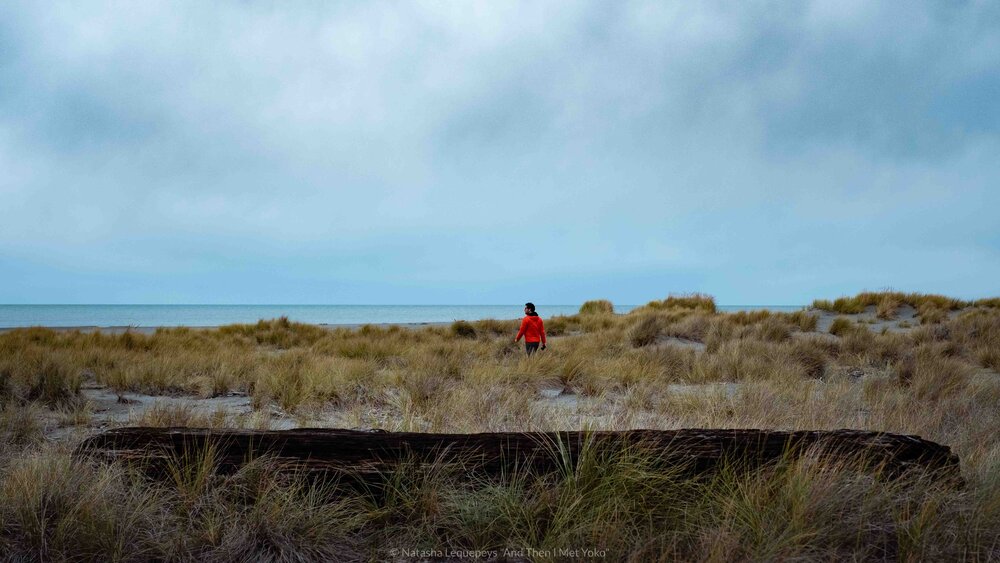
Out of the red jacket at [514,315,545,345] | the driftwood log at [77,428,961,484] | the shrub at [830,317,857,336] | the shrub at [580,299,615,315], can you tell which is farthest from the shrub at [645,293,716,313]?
the driftwood log at [77,428,961,484]

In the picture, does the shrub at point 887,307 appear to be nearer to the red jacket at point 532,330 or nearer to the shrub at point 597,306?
the shrub at point 597,306

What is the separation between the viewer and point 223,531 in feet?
8.70

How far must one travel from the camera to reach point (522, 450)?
3.07 meters

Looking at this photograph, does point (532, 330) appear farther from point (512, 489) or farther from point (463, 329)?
point (512, 489)

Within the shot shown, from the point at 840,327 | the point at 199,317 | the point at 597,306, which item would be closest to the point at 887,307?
the point at 840,327

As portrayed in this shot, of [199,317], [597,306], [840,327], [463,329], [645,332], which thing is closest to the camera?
[645,332]

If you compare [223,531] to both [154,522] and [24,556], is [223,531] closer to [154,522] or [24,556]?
[154,522]

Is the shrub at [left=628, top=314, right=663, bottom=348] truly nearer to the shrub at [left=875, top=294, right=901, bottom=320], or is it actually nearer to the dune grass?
the dune grass

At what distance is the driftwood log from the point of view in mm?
3018

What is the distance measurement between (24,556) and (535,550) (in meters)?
2.32

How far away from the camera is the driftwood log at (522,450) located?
9.90 feet

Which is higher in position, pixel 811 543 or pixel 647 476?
pixel 647 476

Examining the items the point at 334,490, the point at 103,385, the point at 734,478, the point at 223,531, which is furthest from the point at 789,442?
A: the point at 103,385

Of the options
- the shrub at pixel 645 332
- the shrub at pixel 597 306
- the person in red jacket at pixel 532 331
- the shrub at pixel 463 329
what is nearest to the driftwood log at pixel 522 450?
the person in red jacket at pixel 532 331
